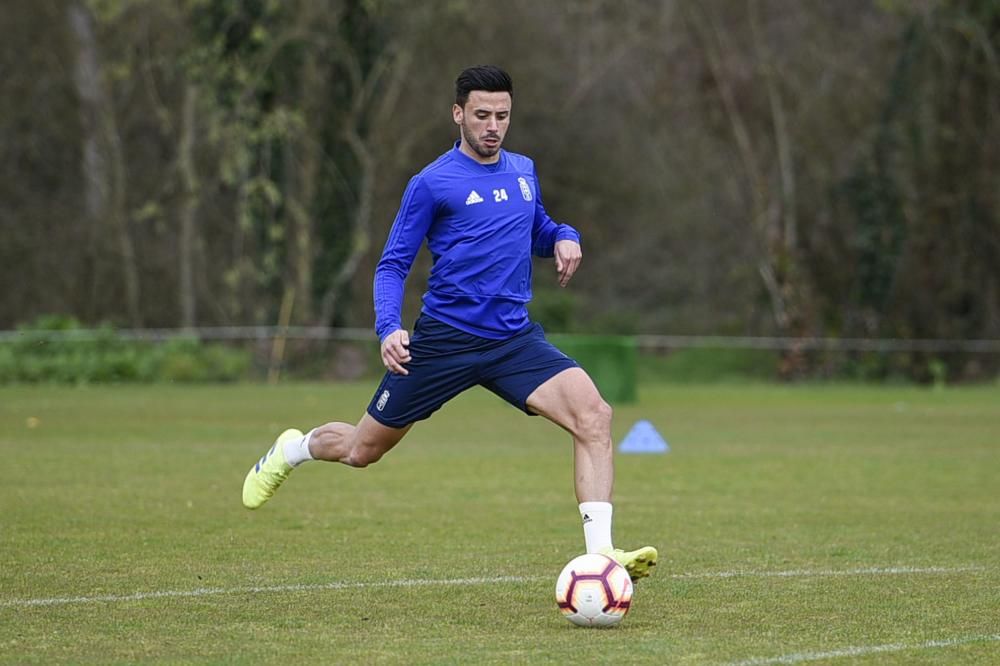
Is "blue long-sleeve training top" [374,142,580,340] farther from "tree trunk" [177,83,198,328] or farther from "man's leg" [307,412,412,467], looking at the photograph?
"tree trunk" [177,83,198,328]

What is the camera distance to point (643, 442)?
1688 cm

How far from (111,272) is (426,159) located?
7.70m

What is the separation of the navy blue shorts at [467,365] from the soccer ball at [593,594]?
1.10 metres

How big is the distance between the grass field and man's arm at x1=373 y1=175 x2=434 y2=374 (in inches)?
50.6

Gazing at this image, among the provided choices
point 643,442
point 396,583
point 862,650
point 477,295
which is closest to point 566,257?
point 477,295

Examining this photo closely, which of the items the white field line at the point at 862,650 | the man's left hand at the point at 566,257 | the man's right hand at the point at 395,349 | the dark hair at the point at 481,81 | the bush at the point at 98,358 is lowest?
the bush at the point at 98,358

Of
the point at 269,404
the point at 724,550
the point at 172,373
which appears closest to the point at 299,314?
the point at 172,373

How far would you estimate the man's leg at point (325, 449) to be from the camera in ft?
26.7

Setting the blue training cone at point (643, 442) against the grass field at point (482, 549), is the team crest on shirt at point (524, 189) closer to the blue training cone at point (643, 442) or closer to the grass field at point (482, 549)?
the grass field at point (482, 549)

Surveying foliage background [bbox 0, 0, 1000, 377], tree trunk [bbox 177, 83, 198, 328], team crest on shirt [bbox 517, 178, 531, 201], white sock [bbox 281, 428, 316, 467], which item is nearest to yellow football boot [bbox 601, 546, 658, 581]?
team crest on shirt [bbox 517, 178, 531, 201]

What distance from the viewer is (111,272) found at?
119ft

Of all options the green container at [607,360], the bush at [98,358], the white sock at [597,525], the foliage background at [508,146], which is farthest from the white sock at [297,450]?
the foliage background at [508,146]

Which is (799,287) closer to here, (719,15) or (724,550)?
(719,15)

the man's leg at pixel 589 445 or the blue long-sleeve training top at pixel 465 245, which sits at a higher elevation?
the blue long-sleeve training top at pixel 465 245
